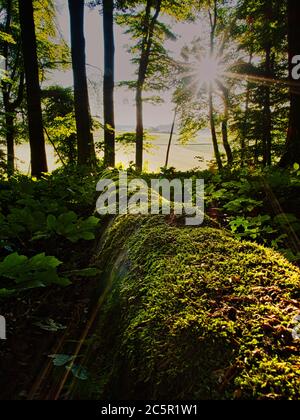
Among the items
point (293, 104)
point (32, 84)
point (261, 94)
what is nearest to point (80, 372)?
point (293, 104)

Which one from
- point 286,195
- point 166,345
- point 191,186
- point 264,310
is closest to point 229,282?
point 264,310

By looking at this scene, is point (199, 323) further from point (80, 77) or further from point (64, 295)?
point (80, 77)

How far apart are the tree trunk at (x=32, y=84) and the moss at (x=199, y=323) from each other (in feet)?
23.0

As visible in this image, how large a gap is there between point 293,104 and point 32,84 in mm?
6412

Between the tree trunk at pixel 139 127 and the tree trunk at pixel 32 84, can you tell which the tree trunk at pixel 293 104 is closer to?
the tree trunk at pixel 32 84

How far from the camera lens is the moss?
4.35 ft

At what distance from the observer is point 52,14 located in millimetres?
13758

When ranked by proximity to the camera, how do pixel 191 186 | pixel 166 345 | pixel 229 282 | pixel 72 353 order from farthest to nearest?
pixel 191 186 → pixel 72 353 → pixel 229 282 → pixel 166 345

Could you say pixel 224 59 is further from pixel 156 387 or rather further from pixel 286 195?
pixel 156 387

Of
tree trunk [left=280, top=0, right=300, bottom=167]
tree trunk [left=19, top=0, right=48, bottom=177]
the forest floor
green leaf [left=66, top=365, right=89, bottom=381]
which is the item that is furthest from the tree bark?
green leaf [left=66, top=365, right=89, bottom=381]

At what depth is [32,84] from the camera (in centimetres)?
842

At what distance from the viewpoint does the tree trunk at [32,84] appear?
8.27 meters

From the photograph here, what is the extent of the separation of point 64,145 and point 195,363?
21.4m

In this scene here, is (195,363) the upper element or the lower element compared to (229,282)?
lower
